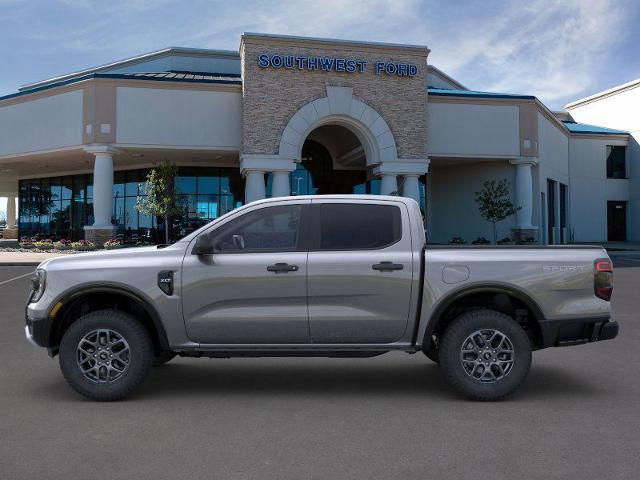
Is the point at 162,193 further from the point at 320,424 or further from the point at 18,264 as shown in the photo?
the point at 320,424

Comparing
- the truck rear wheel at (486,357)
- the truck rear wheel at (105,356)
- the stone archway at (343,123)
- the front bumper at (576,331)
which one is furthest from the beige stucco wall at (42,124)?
the front bumper at (576,331)

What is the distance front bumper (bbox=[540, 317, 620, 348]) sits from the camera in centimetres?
572

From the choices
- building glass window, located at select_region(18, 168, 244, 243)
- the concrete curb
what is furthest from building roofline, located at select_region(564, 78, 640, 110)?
the concrete curb

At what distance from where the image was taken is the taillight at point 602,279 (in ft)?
18.9

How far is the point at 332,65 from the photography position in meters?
29.6

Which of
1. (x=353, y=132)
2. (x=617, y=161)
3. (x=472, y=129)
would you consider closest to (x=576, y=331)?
(x=353, y=132)

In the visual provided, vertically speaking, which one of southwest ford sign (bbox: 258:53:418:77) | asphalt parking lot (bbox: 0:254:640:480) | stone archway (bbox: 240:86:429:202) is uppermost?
southwest ford sign (bbox: 258:53:418:77)

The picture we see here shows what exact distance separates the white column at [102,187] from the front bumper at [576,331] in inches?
1104

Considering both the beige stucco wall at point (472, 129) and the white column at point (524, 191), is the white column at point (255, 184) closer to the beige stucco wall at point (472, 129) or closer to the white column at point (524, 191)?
the beige stucco wall at point (472, 129)

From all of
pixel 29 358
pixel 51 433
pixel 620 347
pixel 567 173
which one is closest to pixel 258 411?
pixel 51 433

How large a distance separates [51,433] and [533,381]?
15.1 ft

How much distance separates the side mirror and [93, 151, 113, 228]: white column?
26727 millimetres

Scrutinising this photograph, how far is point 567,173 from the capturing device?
143ft

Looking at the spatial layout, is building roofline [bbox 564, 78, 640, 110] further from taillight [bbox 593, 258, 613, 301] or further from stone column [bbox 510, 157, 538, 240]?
taillight [bbox 593, 258, 613, 301]
